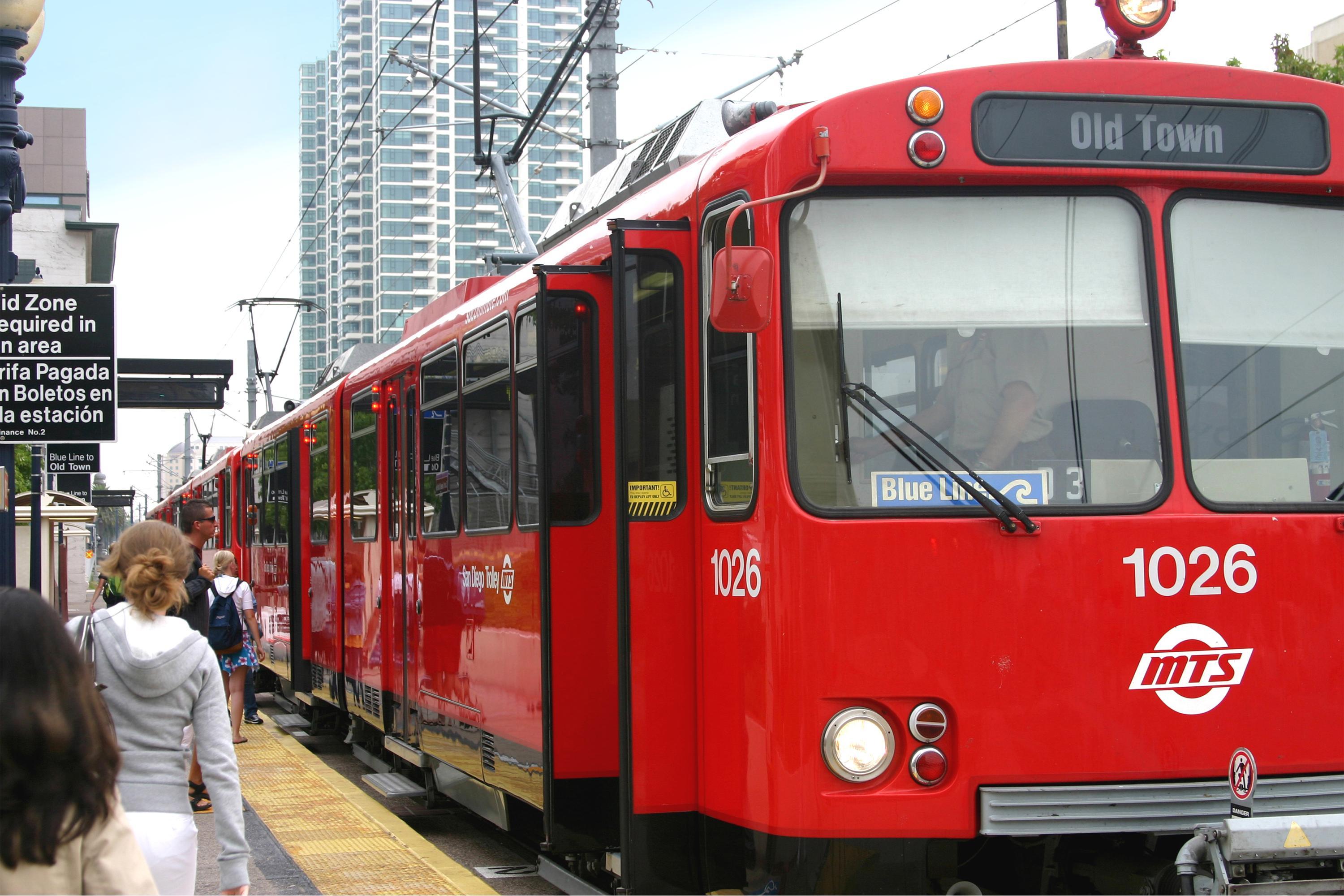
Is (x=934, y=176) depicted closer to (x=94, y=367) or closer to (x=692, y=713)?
(x=692, y=713)

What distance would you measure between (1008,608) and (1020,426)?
0.57 meters

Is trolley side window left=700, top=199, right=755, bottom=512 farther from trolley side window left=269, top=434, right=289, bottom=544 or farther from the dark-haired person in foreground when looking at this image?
trolley side window left=269, top=434, right=289, bottom=544

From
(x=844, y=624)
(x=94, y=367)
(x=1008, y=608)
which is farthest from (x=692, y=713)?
(x=94, y=367)

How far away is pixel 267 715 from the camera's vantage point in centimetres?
1538

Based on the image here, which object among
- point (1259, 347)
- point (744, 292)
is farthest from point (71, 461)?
point (1259, 347)

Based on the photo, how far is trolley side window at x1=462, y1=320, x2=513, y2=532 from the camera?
6770 millimetres

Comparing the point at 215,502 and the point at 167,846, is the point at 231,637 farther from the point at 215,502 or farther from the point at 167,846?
the point at 215,502

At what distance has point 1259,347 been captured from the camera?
4789 millimetres

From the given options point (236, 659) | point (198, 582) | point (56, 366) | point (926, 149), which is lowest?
point (236, 659)

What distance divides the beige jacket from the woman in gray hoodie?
49.7 inches

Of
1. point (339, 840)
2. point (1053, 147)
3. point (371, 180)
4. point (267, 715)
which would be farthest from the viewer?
point (371, 180)

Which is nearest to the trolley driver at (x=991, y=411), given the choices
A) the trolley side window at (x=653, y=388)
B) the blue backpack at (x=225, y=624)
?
the trolley side window at (x=653, y=388)

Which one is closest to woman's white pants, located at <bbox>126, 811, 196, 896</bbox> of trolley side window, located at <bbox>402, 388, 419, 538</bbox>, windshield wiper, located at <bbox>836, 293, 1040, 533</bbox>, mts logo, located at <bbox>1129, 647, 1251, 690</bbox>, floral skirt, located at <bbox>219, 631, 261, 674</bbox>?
windshield wiper, located at <bbox>836, 293, 1040, 533</bbox>

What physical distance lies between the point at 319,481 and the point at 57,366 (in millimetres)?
5267
